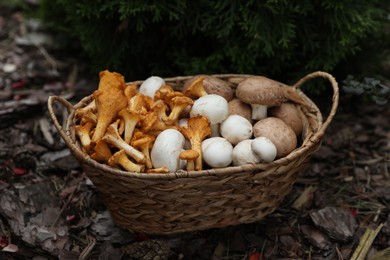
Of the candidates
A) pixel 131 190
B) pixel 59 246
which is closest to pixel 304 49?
pixel 131 190

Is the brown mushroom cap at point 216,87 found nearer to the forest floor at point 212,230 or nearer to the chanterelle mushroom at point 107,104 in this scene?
the chanterelle mushroom at point 107,104

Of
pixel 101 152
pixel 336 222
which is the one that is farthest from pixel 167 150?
pixel 336 222

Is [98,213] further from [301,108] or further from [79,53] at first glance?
[79,53]

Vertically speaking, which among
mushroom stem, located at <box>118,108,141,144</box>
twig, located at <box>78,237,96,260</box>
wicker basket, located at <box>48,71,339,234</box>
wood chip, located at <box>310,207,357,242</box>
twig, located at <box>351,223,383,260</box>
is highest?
mushroom stem, located at <box>118,108,141,144</box>

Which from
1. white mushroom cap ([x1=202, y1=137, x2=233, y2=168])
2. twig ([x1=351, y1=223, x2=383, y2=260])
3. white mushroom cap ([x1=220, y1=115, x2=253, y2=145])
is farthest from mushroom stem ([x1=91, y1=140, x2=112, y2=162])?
twig ([x1=351, y1=223, x2=383, y2=260])

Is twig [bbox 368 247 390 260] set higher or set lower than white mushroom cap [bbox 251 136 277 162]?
lower

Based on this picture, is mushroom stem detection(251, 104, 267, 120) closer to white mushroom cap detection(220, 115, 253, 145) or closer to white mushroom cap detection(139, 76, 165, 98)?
white mushroom cap detection(220, 115, 253, 145)

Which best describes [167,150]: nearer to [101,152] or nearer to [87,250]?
[101,152]
